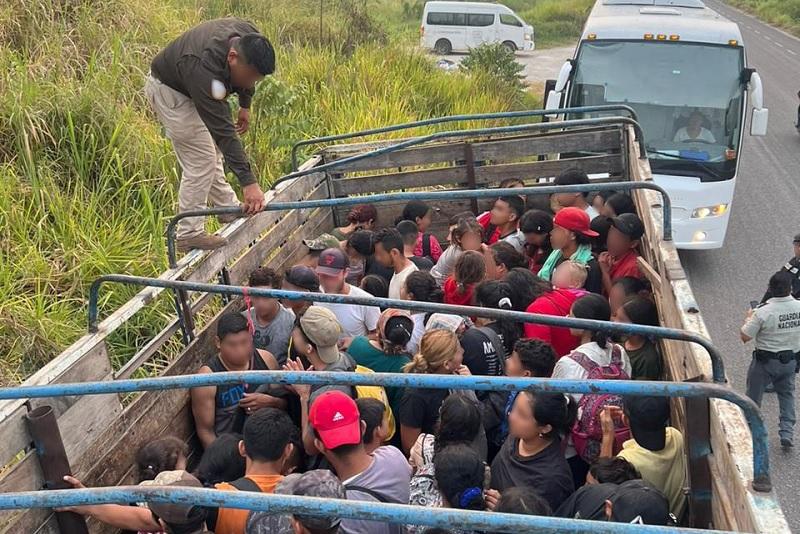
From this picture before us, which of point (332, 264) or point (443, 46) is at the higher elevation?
point (332, 264)

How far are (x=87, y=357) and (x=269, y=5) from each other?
11204 mm

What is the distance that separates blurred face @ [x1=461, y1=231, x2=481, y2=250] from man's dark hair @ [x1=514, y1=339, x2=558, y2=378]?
1809 millimetres

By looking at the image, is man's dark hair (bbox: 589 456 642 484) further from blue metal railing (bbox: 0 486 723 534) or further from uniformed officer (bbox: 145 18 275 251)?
uniformed officer (bbox: 145 18 275 251)

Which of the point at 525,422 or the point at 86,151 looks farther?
the point at 86,151

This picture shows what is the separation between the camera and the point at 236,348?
3.55 metres

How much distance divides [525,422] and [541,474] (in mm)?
217

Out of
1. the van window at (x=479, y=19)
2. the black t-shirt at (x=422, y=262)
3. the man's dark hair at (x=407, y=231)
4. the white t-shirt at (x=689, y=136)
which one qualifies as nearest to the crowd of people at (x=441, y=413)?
the black t-shirt at (x=422, y=262)

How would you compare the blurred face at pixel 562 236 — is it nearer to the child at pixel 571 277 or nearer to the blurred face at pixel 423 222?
the child at pixel 571 277

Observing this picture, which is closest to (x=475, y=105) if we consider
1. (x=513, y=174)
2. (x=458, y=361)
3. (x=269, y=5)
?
(x=269, y=5)

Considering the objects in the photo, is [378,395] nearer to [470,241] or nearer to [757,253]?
[470,241]

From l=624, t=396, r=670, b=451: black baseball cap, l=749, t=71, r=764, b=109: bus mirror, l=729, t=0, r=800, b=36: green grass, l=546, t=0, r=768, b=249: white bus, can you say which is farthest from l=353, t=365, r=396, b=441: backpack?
l=729, t=0, r=800, b=36: green grass

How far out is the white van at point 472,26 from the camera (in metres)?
26.4

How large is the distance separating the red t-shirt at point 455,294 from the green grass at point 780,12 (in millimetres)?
30301

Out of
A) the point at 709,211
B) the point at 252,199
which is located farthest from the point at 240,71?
the point at 709,211
